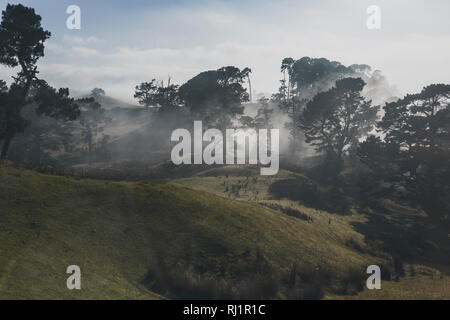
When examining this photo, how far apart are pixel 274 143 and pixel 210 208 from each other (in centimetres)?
6397

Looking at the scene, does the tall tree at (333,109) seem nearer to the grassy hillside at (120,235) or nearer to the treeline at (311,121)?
the treeline at (311,121)

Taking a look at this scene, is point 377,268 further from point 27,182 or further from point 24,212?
point 27,182

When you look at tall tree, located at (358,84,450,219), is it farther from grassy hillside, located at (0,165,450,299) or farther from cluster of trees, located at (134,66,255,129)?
cluster of trees, located at (134,66,255,129)

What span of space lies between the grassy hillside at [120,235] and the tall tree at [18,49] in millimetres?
12768

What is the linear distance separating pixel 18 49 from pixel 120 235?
84.6 ft

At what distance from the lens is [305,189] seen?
1601 inches

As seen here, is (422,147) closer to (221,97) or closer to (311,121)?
(311,121)

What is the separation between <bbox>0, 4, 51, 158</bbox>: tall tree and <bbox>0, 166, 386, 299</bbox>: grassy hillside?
12768 millimetres

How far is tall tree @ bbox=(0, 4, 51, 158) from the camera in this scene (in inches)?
1248

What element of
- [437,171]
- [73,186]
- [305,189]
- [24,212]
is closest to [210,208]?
[73,186]

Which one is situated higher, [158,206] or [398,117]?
[398,117]

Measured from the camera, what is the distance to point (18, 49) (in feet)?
109

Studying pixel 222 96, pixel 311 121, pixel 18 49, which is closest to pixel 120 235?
pixel 18 49

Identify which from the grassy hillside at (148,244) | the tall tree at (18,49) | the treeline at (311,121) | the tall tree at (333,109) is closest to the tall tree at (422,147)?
the treeline at (311,121)
